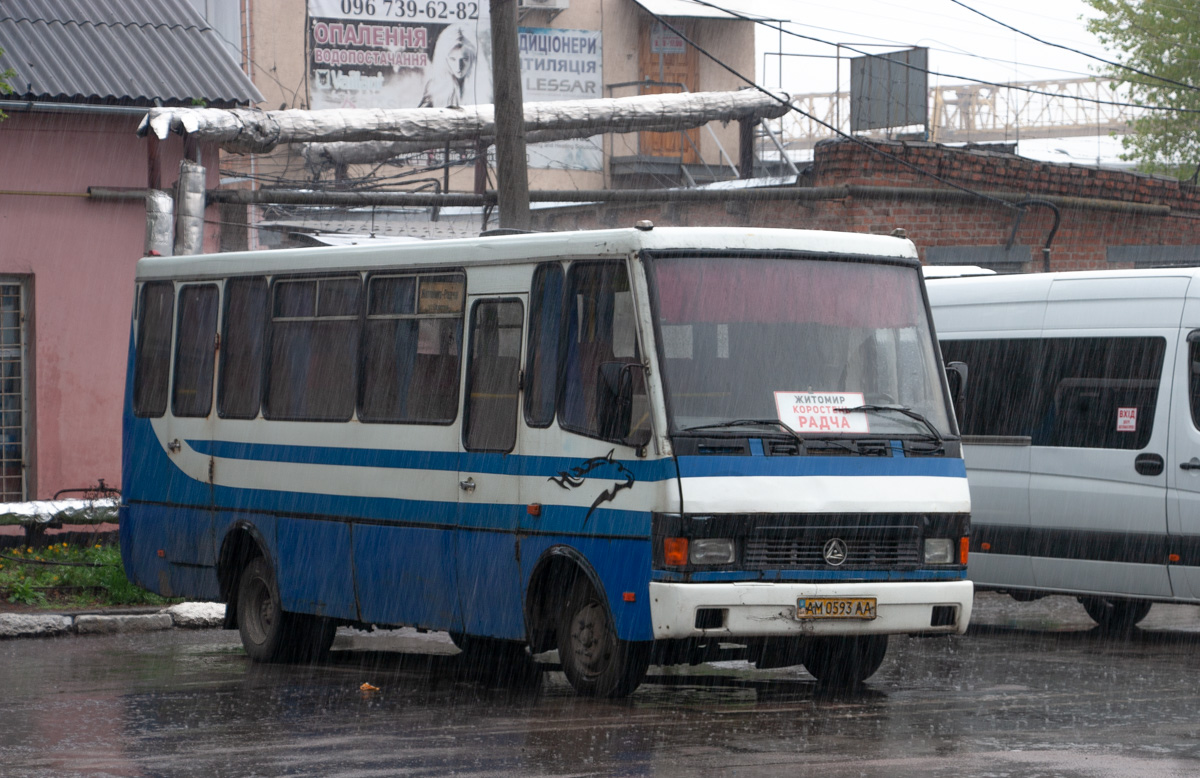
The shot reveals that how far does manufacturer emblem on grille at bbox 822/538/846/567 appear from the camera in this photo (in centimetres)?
917

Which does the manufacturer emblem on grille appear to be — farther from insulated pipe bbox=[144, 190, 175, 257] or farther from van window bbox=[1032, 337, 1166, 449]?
insulated pipe bbox=[144, 190, 175, 257]

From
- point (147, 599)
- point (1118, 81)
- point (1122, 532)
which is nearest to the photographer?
point (1122, 532)

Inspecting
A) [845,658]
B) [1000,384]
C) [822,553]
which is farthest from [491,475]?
[1000,384]

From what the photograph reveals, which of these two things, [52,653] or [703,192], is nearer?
[52,653]

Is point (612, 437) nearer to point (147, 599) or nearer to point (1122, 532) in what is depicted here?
point (1122, 532)

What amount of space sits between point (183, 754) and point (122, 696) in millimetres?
2383

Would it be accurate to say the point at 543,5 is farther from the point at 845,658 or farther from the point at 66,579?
the point at 845,658

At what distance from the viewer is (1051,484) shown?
1299 cm

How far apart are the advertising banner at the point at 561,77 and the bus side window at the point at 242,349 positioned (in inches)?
1023

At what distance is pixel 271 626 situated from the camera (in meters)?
11.9

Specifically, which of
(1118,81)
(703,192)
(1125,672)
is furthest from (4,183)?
(1118,81)

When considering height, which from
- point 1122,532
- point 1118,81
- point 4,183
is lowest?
point 1122,532

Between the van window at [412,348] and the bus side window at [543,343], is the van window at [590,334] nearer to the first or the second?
the bus side window at [543,343]

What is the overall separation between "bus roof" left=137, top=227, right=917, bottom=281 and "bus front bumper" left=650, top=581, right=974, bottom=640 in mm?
1797
